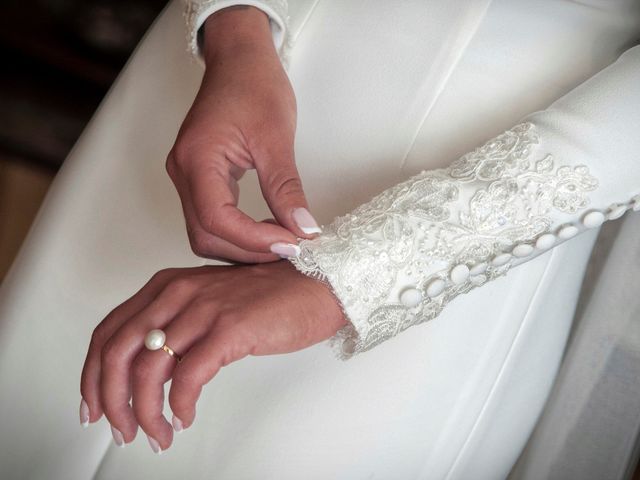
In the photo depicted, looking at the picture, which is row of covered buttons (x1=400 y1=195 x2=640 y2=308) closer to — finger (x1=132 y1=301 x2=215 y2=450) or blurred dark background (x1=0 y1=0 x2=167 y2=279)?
finger (x1=132 y1=301 x2=215 y2=450)

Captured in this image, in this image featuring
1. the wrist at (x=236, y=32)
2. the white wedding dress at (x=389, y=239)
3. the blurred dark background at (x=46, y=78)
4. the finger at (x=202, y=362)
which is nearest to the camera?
the finger at (x=202, y=362)

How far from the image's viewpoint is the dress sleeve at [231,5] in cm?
86

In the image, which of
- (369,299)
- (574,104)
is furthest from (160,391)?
(574,104)

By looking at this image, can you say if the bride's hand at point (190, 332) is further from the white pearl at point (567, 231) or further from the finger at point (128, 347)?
the white pearl at point (567, 231)

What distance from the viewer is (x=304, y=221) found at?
26.8 inches

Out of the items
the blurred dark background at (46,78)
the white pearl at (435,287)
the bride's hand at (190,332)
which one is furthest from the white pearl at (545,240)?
the blurred dark background at (46,78)

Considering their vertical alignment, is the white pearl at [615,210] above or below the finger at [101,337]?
below

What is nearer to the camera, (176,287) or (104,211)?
(176,287)

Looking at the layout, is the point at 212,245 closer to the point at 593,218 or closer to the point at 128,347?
the point at 128,347

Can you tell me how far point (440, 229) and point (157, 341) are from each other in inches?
11.4

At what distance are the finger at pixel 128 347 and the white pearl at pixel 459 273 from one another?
Result: 248 mm

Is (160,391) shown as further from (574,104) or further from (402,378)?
(574,104)

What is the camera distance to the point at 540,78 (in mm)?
846

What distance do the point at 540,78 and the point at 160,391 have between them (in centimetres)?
56
